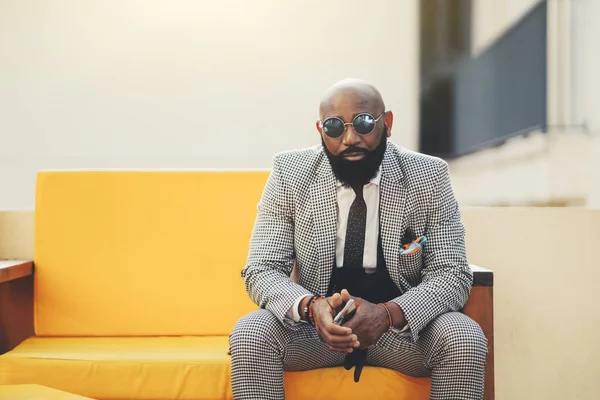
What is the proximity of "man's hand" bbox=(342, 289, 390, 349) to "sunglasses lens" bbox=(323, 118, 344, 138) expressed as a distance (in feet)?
1.59

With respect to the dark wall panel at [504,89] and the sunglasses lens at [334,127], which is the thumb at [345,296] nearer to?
the sunglasses lens at [334,127]

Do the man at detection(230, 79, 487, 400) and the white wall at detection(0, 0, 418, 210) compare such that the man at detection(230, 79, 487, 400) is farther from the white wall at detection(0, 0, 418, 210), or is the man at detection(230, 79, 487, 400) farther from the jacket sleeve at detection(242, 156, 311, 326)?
the white wall at detection(0, 0, 418, 210)

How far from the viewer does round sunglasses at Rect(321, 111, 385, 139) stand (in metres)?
1.92

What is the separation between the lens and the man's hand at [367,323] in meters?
1.70

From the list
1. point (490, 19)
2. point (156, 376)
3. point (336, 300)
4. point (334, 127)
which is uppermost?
point (490, 19)

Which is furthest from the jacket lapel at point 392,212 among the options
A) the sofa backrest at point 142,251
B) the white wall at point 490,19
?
the white wall at point 490,19

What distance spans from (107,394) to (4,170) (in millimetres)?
1291

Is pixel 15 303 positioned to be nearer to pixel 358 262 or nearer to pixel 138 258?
pixel 138 258

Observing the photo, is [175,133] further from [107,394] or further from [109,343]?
[107,394]

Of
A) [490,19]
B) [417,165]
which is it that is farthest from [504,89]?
[417,165]

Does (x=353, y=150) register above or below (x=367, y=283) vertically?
above

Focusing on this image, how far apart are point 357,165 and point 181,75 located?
1.17 metres

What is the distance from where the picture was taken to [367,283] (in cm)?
193

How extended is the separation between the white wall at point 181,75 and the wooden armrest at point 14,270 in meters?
0.56
